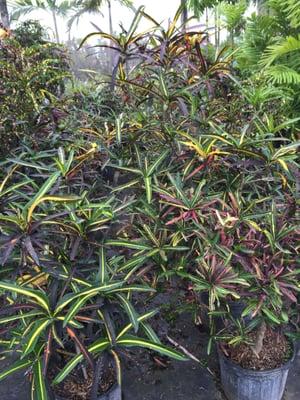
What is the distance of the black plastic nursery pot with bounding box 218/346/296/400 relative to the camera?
5.58ft

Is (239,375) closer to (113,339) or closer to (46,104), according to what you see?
(113,339)

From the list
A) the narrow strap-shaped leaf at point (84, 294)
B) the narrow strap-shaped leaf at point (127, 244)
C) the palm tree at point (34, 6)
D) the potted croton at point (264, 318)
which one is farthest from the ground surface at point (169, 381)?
the palm tree at point (34, 6)

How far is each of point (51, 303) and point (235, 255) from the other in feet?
2.20

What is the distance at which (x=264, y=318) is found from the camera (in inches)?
63.4

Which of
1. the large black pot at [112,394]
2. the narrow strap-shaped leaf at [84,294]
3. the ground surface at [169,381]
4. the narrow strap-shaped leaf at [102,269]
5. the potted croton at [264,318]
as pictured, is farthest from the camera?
the ground surface at [169,381]

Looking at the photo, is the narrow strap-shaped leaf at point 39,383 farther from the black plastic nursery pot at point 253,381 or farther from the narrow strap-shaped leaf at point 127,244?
the black plastic nursery pot at point 253,381

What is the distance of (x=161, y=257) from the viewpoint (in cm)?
152

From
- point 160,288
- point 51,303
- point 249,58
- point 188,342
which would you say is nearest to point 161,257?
point 160,288

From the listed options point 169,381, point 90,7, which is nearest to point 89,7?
point 90,7

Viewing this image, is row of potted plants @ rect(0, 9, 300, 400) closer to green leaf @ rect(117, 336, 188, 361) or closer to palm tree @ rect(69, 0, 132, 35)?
green leaf @ rect(117, 336, 188, 361)

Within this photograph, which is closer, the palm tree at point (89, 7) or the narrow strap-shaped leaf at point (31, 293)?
the narrow strap-shaped leaf at point (31, 293)

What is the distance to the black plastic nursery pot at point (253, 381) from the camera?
1.70 metres

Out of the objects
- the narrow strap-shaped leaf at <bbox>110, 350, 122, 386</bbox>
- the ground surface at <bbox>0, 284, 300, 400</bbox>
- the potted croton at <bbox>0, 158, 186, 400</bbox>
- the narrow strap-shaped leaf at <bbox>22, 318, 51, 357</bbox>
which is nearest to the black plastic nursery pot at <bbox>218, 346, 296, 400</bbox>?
the ground surface at <bbox>0, 284, 300, 400</bbox>

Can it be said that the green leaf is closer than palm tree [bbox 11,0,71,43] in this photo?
Yes
